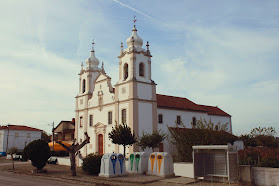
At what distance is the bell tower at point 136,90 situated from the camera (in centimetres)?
3042

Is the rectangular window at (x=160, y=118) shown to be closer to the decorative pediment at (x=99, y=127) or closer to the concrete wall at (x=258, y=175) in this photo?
the decorative pediment at (x=99, y=127)

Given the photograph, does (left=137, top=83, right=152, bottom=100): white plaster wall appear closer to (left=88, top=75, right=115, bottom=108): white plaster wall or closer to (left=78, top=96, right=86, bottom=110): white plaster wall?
(left=88, top=75, right=115, bottom=108): white plaster wall

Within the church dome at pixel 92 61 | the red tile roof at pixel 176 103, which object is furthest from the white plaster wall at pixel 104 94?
the red tile roof at pixel 176 103

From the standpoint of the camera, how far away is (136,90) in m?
30.9

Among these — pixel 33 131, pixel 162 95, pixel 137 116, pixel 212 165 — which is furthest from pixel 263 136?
pixel 33 131

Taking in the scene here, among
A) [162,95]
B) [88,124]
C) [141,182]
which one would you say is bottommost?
[141,182]

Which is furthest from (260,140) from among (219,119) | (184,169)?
(184,169)

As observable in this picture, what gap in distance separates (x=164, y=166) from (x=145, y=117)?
1100 centimetres

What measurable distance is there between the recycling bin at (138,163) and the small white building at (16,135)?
49406 millimetres

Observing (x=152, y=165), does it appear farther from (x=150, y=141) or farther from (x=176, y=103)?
(x=176, y=103)

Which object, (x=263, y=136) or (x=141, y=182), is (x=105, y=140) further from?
(x=263, y=136)

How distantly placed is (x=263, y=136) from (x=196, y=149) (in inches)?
1654

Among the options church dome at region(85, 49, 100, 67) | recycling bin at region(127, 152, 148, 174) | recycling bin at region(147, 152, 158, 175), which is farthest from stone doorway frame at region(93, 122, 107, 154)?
recycling bin at region(147, 152, 158, 175)

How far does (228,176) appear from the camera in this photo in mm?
16438
